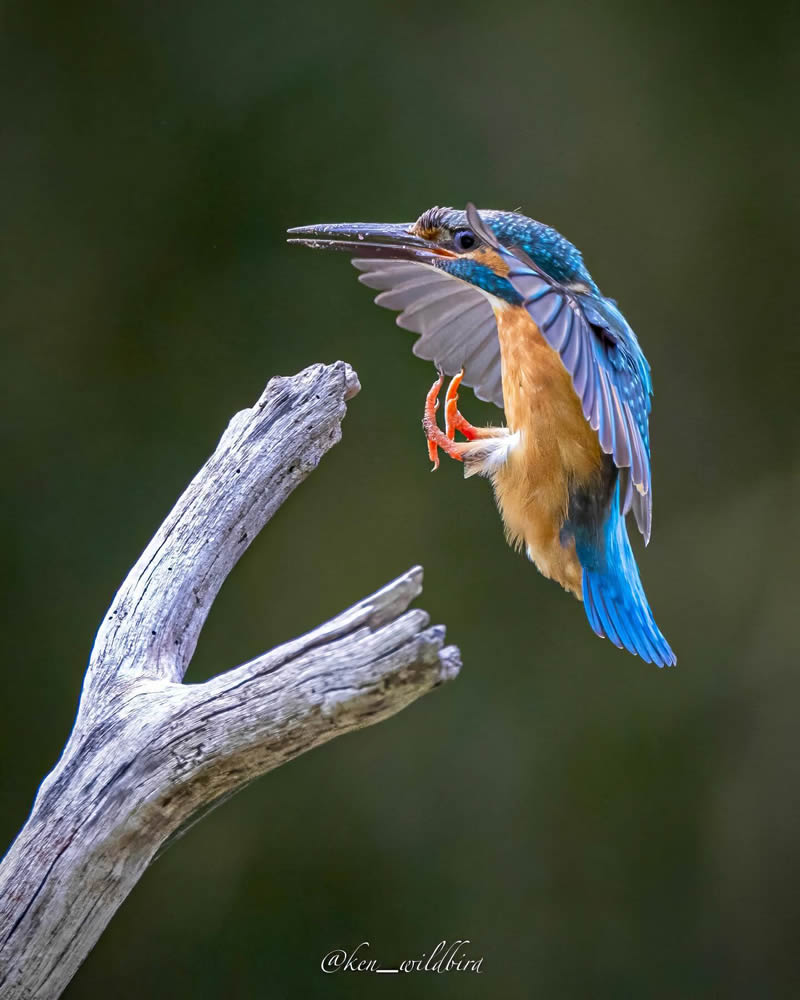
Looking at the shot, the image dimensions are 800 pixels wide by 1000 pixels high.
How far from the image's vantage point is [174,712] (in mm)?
1328

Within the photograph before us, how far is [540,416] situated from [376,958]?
191 cm

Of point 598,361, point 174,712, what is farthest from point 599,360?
point 174,712

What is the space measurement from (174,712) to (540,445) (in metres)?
0.92

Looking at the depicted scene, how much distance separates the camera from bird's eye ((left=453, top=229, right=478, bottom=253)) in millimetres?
2071

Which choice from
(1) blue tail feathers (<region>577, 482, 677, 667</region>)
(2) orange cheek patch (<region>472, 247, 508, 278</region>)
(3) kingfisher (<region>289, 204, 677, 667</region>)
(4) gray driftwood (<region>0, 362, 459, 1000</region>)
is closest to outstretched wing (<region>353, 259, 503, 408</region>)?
(3) kingfisher (<region>289, 204, 677, 667</region>)

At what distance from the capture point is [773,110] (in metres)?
3.62

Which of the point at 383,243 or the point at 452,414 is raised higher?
the point at 383,243

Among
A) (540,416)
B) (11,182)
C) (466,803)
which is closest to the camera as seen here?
(540,416)

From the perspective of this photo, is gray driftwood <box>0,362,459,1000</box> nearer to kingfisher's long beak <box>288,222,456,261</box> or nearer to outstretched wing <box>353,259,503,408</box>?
kingfisher's long beak <box>288,222,456,261</box>

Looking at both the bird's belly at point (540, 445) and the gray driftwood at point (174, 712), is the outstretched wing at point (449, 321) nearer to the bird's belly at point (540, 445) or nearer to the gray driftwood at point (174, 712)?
the bird's belly at point (540, 445)

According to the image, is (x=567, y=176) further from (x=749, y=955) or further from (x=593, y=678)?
(x=749, y=955)

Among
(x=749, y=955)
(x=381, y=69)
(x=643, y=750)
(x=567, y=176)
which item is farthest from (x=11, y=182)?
(x=749, y=955)

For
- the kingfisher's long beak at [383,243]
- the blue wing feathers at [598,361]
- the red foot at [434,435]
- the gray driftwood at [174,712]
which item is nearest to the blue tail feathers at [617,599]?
the blue wing feathers at [598,361]
